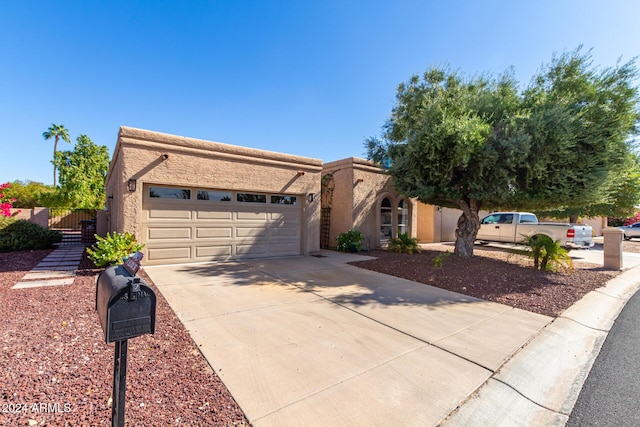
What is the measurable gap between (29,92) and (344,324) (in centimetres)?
1562

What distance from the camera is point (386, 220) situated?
13070mm

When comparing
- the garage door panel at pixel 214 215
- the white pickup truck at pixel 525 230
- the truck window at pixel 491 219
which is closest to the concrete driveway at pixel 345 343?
the garage door panel at pixel 214 215

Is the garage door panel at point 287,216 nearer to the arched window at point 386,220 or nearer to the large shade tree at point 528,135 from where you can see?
the large shade tree at point 528,135

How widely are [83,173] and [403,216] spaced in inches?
1064

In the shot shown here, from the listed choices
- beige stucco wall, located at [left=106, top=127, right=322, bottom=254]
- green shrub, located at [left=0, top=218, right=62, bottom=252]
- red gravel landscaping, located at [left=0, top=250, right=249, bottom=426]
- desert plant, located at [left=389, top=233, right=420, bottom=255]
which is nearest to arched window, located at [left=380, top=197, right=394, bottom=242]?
desert plant, located at [left=389, top=233, right=420, bottom=255]

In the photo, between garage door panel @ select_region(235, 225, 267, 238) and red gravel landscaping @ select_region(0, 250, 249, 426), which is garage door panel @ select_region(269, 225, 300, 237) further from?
red gravel landscaping @ select_region(0, 250, 249, 426)

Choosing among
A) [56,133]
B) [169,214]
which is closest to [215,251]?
[169,214]

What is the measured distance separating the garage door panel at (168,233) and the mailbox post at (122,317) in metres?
6.74

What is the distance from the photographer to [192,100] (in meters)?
11.4

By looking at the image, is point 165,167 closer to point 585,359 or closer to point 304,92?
point 304,92

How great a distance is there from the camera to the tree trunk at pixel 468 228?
9.27 metres

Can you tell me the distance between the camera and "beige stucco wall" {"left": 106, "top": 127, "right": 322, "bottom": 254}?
730cm

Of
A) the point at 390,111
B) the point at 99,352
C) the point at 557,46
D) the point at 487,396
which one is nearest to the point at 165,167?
the point at 99,352

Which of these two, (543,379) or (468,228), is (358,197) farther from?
(543,379)
